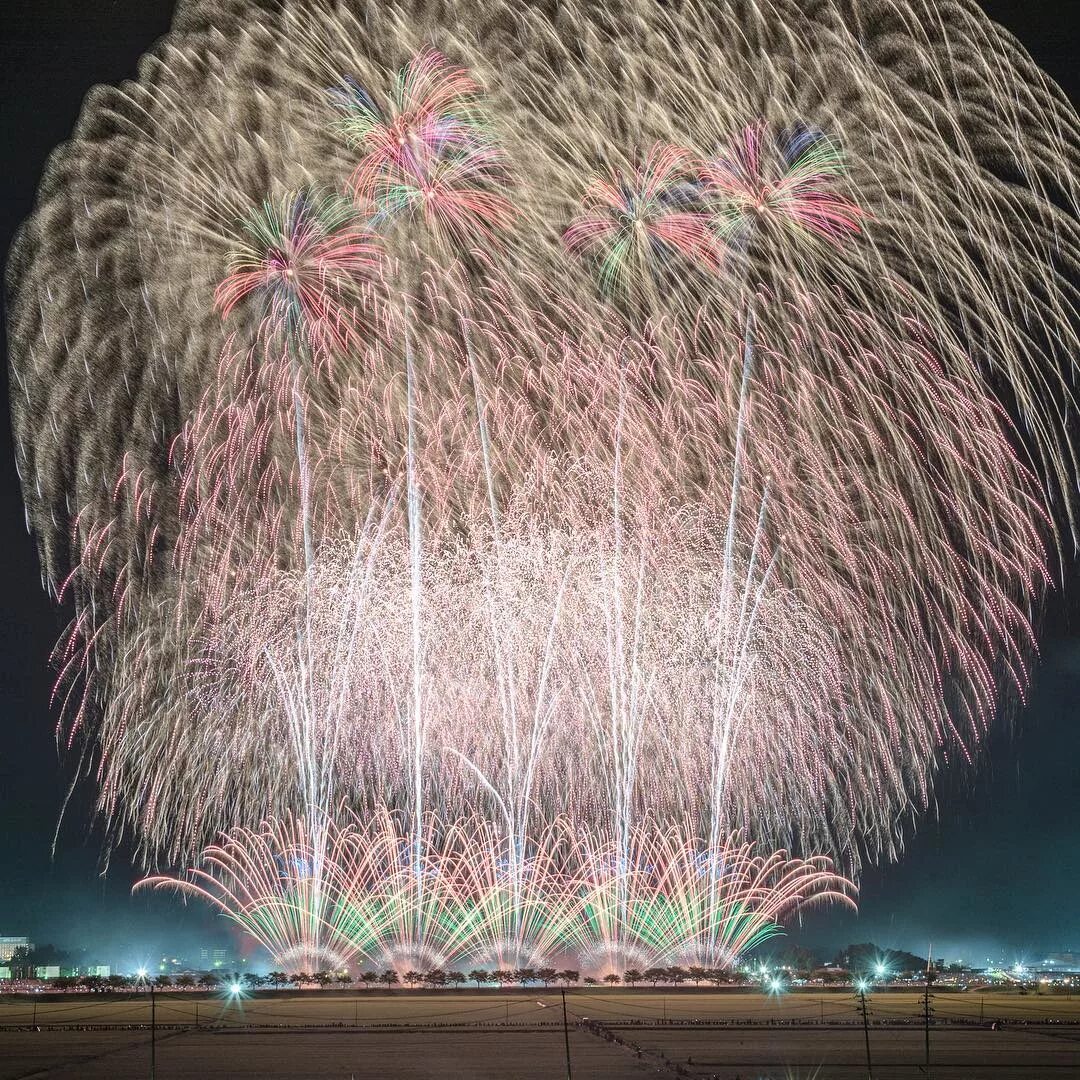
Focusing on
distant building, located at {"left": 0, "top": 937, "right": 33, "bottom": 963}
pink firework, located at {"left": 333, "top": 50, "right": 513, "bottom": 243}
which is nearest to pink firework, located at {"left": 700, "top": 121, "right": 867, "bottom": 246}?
pink firework, located at {"left": 333, "top": 50, "right": 513, "bottom": 243}

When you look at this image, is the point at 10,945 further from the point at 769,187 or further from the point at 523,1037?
the point at 769,187

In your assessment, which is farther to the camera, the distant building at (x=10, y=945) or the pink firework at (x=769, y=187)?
the distant building at (x=10, y=945)

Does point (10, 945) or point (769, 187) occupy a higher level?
point (769, 187)

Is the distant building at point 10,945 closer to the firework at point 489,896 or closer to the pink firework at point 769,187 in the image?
the firework at point 489,896

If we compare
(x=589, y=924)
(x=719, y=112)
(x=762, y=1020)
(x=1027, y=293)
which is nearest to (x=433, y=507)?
(x=719, y=112)

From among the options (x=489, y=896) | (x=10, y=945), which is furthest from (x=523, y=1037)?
(x=10, y=945)

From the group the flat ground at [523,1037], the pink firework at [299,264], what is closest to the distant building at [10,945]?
the flat ground at [523,1037]

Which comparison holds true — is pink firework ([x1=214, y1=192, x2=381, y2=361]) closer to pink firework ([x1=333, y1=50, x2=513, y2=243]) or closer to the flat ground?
pink firework ([x1=333, y1=50, x2=513, y2=243])
